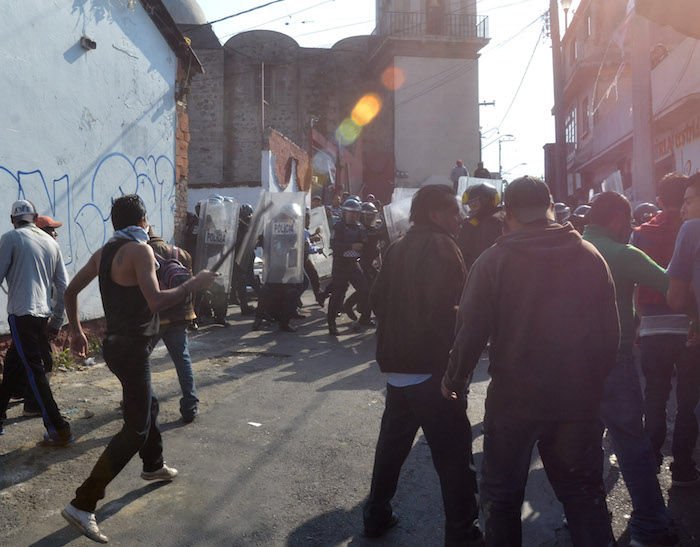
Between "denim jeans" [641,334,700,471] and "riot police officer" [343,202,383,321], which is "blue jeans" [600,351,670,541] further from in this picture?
"riot police officer" [343,202,383,321]

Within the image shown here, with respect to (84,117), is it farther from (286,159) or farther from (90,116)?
(286,159)

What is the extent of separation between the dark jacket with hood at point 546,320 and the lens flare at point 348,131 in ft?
87.4

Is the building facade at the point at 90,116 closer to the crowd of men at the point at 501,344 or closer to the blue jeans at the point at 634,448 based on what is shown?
the crowd of men at the point at 501,344

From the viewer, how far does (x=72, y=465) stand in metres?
4.21

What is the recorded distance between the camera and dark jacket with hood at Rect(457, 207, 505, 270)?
5.15 meters

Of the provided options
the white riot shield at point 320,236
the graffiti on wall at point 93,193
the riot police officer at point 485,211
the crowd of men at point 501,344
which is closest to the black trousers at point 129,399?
the crowd of men at point 501,344

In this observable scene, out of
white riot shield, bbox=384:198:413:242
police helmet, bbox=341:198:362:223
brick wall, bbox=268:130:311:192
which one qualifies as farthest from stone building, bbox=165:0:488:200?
police helmet, bbox=341:198:362:223

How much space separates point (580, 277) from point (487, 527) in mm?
1031

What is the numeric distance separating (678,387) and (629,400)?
899 millimetres

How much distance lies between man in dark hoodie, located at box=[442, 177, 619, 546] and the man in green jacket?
0.65 meters

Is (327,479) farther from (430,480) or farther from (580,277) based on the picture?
(580,277)

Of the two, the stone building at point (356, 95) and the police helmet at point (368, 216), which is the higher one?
the stone building at point (356, 95)

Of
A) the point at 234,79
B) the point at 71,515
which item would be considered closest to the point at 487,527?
the point at 71,515

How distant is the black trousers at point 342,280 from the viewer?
352 inches
